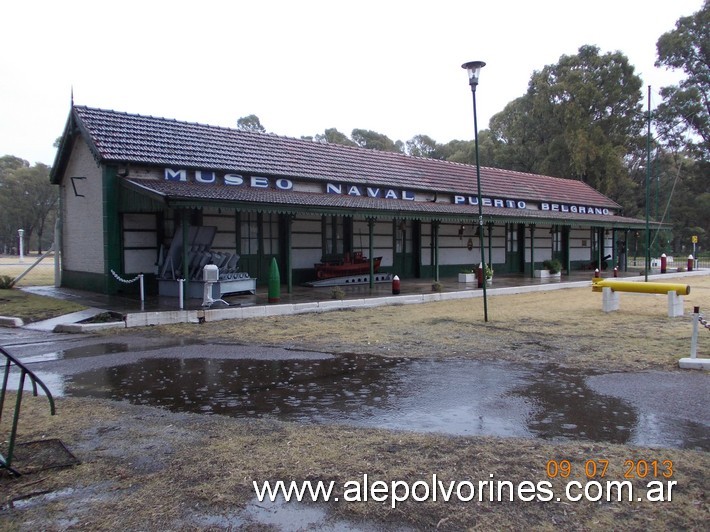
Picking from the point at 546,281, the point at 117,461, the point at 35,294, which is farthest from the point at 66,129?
the point at 546,281

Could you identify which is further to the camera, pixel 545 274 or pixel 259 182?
pixel 545 274

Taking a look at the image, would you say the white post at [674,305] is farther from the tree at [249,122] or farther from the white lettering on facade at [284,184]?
the tree at [249,122]

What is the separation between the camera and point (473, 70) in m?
10.6

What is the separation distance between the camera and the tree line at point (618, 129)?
42406mm

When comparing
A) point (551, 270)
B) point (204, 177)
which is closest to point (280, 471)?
point (204, 177)

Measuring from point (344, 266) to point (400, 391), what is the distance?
12.6 meters

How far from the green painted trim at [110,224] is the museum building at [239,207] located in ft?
0.10

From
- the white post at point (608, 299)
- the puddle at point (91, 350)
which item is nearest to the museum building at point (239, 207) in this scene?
the puddle at point (91, 350)

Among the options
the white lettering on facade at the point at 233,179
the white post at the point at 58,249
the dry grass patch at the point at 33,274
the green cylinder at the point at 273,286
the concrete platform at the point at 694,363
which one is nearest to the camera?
the concrete platform at the point at 694,363

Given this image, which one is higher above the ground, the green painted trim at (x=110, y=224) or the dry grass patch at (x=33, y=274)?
the green painted trim at (x=110, y=224)

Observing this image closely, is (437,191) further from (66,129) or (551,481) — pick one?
(551,481)

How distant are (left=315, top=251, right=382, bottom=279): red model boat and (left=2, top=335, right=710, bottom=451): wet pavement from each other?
10.0 metres

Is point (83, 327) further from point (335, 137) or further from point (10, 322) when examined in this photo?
point (335, 137)

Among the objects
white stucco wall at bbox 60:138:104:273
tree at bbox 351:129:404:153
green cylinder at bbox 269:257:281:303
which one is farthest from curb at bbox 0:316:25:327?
tree at bbox 351:129:404:153
